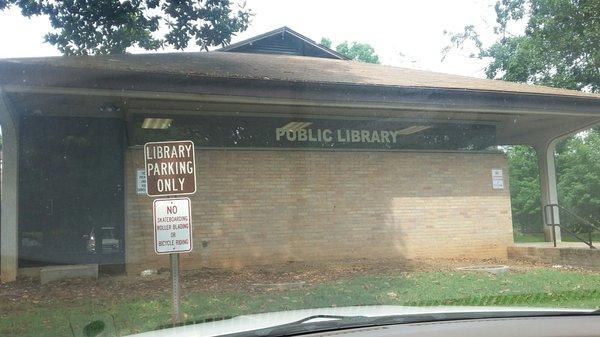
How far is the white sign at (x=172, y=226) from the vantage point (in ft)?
19.9

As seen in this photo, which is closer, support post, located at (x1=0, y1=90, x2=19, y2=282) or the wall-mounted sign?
the wall-mounted sign

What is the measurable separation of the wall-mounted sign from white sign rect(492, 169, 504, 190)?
31.7 feet

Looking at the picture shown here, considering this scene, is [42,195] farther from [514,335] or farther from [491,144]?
[514,335]

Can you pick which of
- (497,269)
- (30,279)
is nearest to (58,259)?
(30,279)

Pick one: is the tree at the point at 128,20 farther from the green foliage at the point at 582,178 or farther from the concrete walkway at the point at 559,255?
the green foliage at the point at 582,178

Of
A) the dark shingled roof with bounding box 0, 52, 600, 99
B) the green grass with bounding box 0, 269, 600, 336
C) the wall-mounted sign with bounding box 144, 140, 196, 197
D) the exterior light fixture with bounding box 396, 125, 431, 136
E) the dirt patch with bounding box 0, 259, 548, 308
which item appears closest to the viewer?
the wall-mounted sign with bounding box 144, 140, 196, 197

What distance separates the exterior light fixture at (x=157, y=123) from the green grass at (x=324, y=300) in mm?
4196

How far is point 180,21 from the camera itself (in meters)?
13.5

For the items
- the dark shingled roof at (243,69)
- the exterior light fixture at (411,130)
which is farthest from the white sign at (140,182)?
the exterior light fixture at (411,130)

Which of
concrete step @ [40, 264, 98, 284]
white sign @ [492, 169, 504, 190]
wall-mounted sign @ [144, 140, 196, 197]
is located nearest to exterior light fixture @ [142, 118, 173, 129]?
concrete step @ [40, 264, 98, 284]

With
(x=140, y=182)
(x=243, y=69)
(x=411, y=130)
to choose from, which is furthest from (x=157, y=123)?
(x=411, y=130)

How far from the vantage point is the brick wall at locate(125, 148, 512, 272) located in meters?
11.8

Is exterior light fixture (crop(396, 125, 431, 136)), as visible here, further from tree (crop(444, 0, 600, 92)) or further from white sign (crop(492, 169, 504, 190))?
tree (crop(444, 0, 600, 92))

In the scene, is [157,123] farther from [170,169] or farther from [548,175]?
[548,175]
